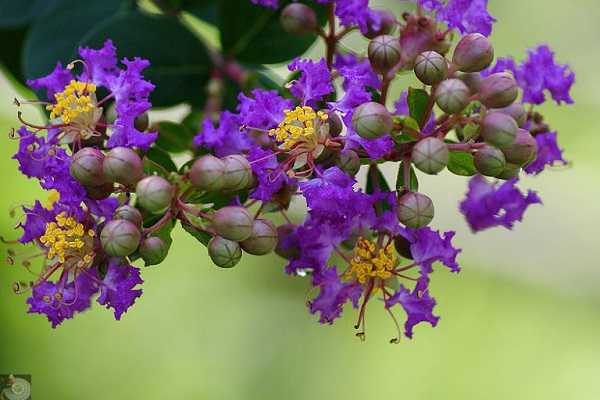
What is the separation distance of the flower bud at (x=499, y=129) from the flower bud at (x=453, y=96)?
33 mm

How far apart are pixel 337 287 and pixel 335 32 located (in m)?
0.36

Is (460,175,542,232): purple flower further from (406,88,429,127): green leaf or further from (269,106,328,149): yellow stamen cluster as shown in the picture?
(269,106,328,149): yellow stamen cluster

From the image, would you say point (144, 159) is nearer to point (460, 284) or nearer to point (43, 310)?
point (43, 310)

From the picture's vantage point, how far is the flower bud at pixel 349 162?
101 centimetres

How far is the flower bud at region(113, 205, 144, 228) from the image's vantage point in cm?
99

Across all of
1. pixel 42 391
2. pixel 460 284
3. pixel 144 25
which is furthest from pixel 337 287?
pixel 460 284

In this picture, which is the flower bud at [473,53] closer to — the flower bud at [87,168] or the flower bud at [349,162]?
the flower bud at [349,162]

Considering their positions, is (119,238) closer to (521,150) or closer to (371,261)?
(371,261)

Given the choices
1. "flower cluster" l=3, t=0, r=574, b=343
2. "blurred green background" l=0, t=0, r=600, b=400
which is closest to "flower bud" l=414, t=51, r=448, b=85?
"flower cluster" l=3, t=0, r=574, b=343

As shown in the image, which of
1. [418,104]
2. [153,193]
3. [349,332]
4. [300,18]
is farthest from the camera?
[349,332]

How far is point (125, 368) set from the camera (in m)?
3.27

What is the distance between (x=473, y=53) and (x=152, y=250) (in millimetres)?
427

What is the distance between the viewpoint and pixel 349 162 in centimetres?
101

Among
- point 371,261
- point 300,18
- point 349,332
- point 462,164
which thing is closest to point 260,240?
point 371,261
